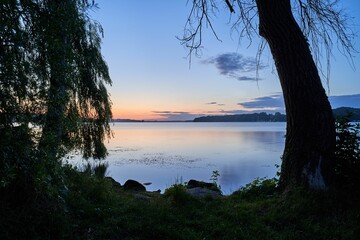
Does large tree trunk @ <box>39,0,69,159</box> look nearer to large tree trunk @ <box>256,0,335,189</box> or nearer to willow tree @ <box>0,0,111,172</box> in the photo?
willow tree @ <box>0,0,111,172</box>

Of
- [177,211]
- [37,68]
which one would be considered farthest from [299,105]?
[37,68]

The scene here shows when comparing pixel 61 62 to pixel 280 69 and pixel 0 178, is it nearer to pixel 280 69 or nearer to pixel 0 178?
pixel 0 178

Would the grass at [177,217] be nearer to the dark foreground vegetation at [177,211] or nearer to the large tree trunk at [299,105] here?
the dark foreground vegetation at [177,211]

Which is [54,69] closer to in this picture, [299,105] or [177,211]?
[177,211]

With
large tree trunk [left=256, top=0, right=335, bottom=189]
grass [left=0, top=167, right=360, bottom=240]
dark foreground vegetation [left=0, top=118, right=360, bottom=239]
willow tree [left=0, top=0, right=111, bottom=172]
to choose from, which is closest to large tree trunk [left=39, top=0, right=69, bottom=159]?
willow tree [left=0, top=0, right=111, bottom=172]

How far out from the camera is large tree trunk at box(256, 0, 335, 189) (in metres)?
5.27

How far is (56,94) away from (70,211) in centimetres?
198

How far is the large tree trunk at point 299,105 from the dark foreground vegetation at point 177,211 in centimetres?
33

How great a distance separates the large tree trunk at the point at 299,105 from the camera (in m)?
5.27

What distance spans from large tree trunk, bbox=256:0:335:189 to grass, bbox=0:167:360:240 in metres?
0.45

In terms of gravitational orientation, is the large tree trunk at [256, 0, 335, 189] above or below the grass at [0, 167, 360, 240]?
above

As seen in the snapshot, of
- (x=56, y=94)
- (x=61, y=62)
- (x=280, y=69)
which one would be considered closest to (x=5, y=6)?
(x=61, y=62)

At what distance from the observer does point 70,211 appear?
4418 millimetres

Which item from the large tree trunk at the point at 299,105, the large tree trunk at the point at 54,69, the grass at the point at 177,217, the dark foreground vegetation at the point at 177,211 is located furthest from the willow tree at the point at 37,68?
the large tree trunk at the point at 299,105
